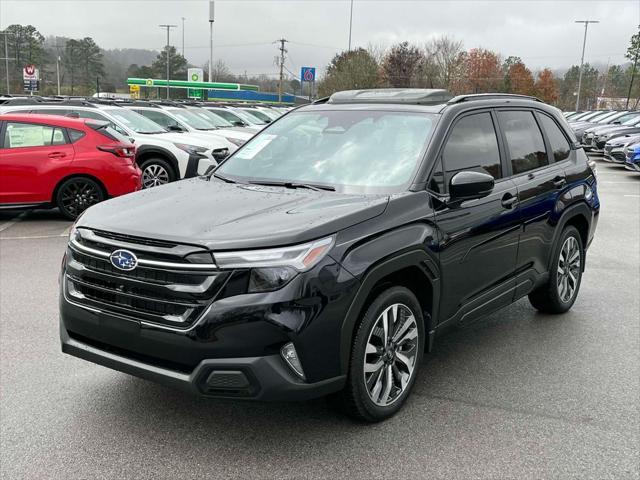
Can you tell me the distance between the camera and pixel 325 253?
306cm

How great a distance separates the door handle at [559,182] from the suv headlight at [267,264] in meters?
2.89

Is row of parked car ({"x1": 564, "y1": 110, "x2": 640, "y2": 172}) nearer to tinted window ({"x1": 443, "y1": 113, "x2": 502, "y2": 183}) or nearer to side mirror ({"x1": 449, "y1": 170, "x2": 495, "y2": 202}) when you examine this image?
tinted window ({"x1": 443, "y1": 113, "x2": 502, "y2": 183})

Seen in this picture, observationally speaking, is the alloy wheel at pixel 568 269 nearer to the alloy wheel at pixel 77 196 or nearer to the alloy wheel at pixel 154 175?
the alloy wheel at pixel 77 196

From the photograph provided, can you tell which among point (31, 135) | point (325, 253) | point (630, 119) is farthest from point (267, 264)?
point (630, 119)

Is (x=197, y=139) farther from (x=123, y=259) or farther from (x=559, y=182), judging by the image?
(x=123, y=259)

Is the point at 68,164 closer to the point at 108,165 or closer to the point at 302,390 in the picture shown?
the point at 108,165

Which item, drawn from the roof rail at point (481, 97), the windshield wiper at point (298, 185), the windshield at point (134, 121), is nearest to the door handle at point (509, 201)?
the roof rail at point (481, 97)

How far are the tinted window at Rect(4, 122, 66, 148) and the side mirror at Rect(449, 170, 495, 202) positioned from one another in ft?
24.9

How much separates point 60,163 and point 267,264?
7645 millimetres

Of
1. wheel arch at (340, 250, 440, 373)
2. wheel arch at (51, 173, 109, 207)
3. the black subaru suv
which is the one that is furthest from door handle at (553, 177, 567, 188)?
wheel arch at (51, 173, 109, 207)

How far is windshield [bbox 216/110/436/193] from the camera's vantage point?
3.91 meters

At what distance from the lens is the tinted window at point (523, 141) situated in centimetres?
471

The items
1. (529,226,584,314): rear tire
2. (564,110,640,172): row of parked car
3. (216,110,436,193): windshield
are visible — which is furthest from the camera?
(564,110,640,172): row of parked car

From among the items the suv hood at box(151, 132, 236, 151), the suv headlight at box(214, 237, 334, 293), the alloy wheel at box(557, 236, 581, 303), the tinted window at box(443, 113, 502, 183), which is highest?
the tinted window at box(443, 113, 502, 183)
